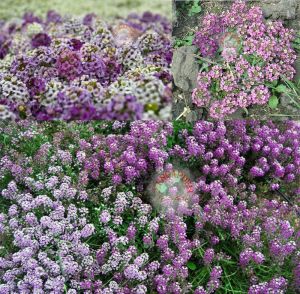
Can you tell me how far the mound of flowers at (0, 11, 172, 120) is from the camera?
435cm

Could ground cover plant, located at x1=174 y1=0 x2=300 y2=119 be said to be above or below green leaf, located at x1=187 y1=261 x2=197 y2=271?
above

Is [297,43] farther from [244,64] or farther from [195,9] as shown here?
[195,9]

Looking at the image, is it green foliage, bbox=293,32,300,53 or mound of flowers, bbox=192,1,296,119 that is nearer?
mound of flowers, bbox=192,1,296,119

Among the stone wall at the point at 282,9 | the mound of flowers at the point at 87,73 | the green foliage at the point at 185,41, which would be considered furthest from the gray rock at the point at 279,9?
the mound of flowers at the point at 87,73

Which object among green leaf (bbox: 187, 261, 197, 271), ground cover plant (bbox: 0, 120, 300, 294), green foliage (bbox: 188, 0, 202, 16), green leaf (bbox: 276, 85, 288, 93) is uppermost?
green foliage (bbox: 188, 0, 202, 16)

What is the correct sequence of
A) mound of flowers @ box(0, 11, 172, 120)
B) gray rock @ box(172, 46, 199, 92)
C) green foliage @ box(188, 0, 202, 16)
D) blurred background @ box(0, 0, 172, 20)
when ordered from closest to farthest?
mound of flowers @ box(0, 11, 172, 120)
gray rock @ box(172, 46, 199, 92)
green foliage @ box(188, 0, 202, 16)
blurred background @ box(0, 0, 172, 20)

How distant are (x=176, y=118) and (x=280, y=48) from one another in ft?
3.37

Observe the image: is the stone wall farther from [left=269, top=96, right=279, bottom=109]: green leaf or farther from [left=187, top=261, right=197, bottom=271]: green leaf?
[left=187, top=261, right=197, bottom=271]: green leaf

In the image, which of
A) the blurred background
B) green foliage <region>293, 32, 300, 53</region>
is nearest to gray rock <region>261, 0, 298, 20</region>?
green foliage <region>293, 32, 300, 53</region>

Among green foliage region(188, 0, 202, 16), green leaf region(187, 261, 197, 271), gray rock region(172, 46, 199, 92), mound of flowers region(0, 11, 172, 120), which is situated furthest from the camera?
green foliage region(188, 0, 202, 16)

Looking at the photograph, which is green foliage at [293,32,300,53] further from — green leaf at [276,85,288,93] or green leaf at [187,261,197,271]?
green leaf at [187,261,197,271]

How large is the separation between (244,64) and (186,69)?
0.48 metres

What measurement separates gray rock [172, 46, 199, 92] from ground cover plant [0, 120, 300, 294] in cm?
68

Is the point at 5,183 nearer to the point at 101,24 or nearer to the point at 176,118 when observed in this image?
the point at 176,118
